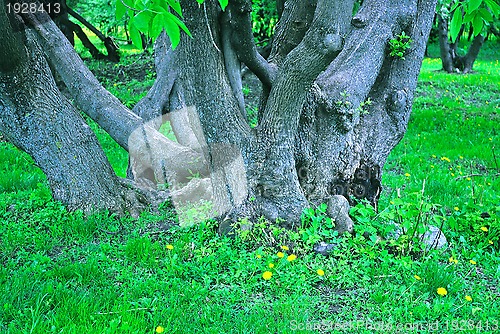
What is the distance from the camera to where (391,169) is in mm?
7227

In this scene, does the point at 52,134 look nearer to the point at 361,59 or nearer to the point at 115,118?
the point at 115,118

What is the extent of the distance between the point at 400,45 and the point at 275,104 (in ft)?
5.15

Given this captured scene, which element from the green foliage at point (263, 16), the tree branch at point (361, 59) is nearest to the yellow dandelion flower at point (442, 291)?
the tree branch at point (361, 59)

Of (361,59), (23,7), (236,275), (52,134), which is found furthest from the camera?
(361,59)

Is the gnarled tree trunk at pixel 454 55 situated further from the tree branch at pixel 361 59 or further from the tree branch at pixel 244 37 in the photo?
the tree branch at pixel 244 37

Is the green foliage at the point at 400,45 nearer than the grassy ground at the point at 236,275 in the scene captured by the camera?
No

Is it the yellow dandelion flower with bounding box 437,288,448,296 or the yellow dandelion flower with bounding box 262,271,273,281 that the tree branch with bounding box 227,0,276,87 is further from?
the yellow dandelion flower with bounding box 437,288,448,296

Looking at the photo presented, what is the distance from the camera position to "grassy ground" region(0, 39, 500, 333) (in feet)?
10.0

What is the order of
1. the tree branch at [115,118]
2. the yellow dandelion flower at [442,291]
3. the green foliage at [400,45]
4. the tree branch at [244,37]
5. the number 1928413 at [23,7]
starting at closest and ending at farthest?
the yellow dandelion flower at [442,291] → the tree branch at [244,37] → the number 1928413 at [23,7] → the green foliage at [400,45] → the tree branch at [115,118]

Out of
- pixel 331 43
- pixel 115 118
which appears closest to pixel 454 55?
pixel 115 118

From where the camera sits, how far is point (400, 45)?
A: 483 cm

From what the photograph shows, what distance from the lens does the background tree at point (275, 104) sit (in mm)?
3898

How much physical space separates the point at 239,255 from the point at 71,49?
2.79 m

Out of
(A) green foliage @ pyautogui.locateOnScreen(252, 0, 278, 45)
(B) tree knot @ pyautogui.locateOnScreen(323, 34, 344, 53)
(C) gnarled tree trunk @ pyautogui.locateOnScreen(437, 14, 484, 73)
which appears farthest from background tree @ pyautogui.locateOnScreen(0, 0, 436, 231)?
(C) gnarled tree trunk @ pyautogui.locateOnScreen(437, 14, 484, 73)
